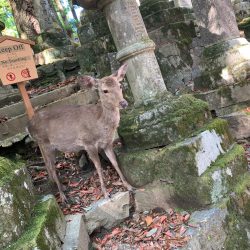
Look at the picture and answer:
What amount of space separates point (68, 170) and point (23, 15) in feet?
26.7

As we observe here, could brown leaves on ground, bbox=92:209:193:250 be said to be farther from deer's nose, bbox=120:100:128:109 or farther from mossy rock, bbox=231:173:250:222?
deer's nose, bbox=120:100:128:109

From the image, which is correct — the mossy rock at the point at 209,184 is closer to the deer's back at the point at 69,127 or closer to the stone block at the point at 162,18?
the deer's back at the point at 69,127

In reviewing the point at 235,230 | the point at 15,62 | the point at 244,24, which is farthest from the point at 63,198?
the point at 244,24

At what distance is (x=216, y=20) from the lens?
7.23 meters

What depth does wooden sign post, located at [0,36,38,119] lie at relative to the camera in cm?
465

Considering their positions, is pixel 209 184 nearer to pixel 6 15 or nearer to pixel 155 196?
pixel 155 196

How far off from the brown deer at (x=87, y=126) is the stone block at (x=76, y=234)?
522mm

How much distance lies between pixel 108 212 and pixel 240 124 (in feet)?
10.6

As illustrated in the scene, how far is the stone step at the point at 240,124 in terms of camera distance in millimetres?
6176

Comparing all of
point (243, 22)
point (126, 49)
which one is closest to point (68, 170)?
point (126, 49)

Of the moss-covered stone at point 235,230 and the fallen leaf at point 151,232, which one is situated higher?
the fallen leaf at point 151,232

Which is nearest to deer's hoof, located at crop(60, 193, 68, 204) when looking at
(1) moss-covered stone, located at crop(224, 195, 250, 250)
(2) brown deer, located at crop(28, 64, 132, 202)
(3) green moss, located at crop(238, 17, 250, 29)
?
(2) brown deer, located at crop(28, 64, 132, 202)

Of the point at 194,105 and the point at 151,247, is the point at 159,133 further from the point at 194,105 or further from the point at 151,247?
the point at 151,247

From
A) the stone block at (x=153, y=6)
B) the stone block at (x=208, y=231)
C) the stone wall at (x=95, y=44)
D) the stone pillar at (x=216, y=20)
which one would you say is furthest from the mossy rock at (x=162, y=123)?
the stone block at (x=153, y=6)
